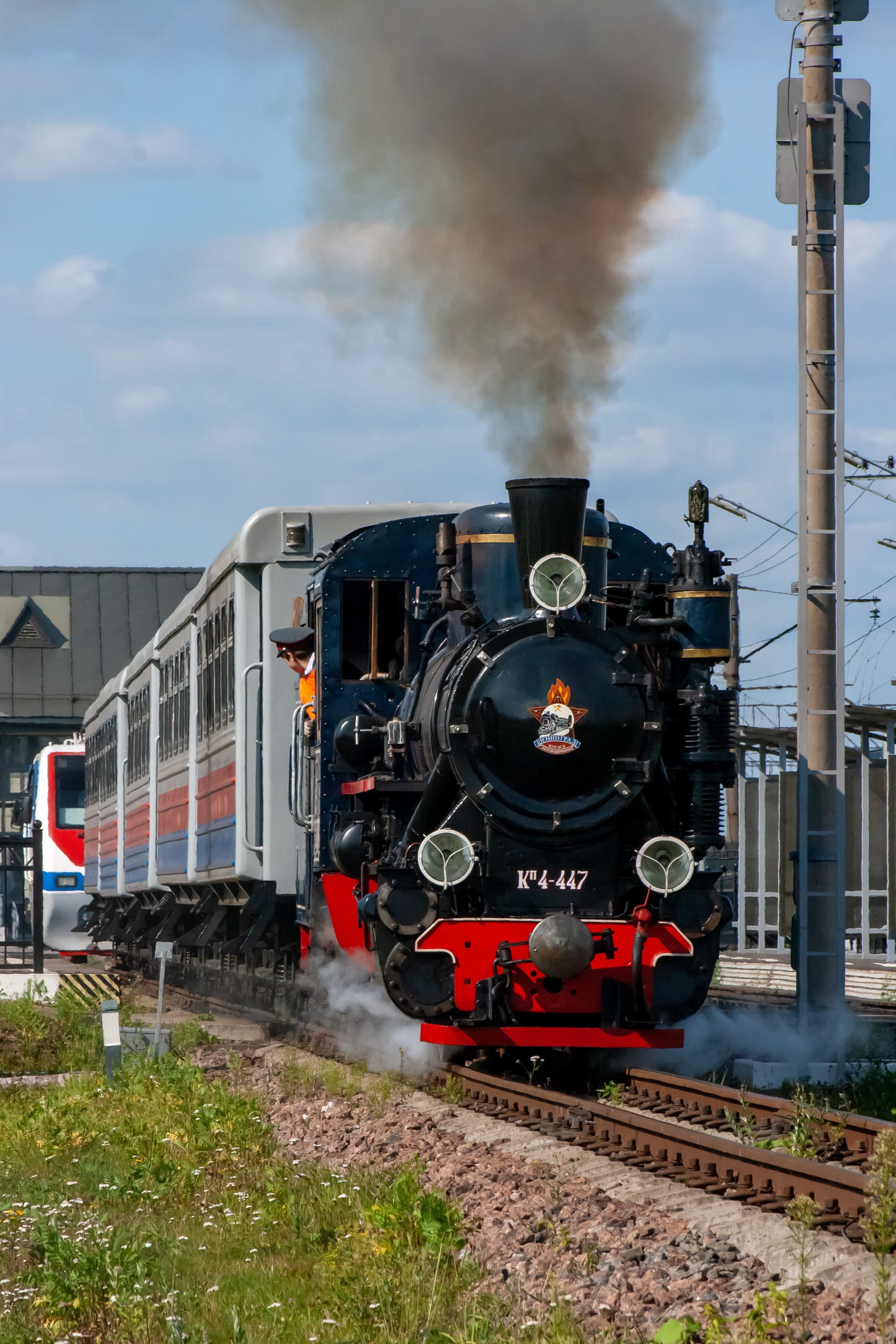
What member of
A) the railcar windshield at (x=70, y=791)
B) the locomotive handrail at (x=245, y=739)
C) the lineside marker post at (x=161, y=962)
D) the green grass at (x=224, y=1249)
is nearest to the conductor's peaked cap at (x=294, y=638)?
the locomotive handrail at (x=245, y=739)

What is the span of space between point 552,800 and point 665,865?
71 centimetres

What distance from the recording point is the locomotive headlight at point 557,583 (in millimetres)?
9539

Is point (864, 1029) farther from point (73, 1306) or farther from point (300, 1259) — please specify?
point (73, 1306)

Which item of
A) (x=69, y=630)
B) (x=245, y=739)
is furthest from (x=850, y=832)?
(x=69, y=630)

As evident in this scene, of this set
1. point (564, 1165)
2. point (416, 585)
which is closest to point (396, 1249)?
point (564, 1165)

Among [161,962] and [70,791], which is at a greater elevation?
[70,791]

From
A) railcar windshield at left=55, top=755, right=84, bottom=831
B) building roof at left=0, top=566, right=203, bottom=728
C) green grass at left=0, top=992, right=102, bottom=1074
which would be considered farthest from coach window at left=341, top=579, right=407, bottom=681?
building roof at left=0, top=566, right=203, bottom=728

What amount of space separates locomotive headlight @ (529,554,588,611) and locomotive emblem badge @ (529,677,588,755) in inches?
16.6

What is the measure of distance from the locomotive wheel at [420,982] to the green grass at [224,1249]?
1005 millimetres

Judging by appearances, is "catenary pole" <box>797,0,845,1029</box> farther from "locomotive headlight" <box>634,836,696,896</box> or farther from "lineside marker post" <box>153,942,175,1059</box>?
"lineside marker post" <box>153,942,175,1059</box>

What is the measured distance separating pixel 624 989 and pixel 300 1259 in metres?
3.54

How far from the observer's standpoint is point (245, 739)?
13352 mm

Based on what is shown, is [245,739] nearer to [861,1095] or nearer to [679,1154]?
[861,1095]

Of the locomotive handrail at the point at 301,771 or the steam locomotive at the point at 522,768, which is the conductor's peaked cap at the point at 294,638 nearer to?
the steam locomotive at the point at 522,768
